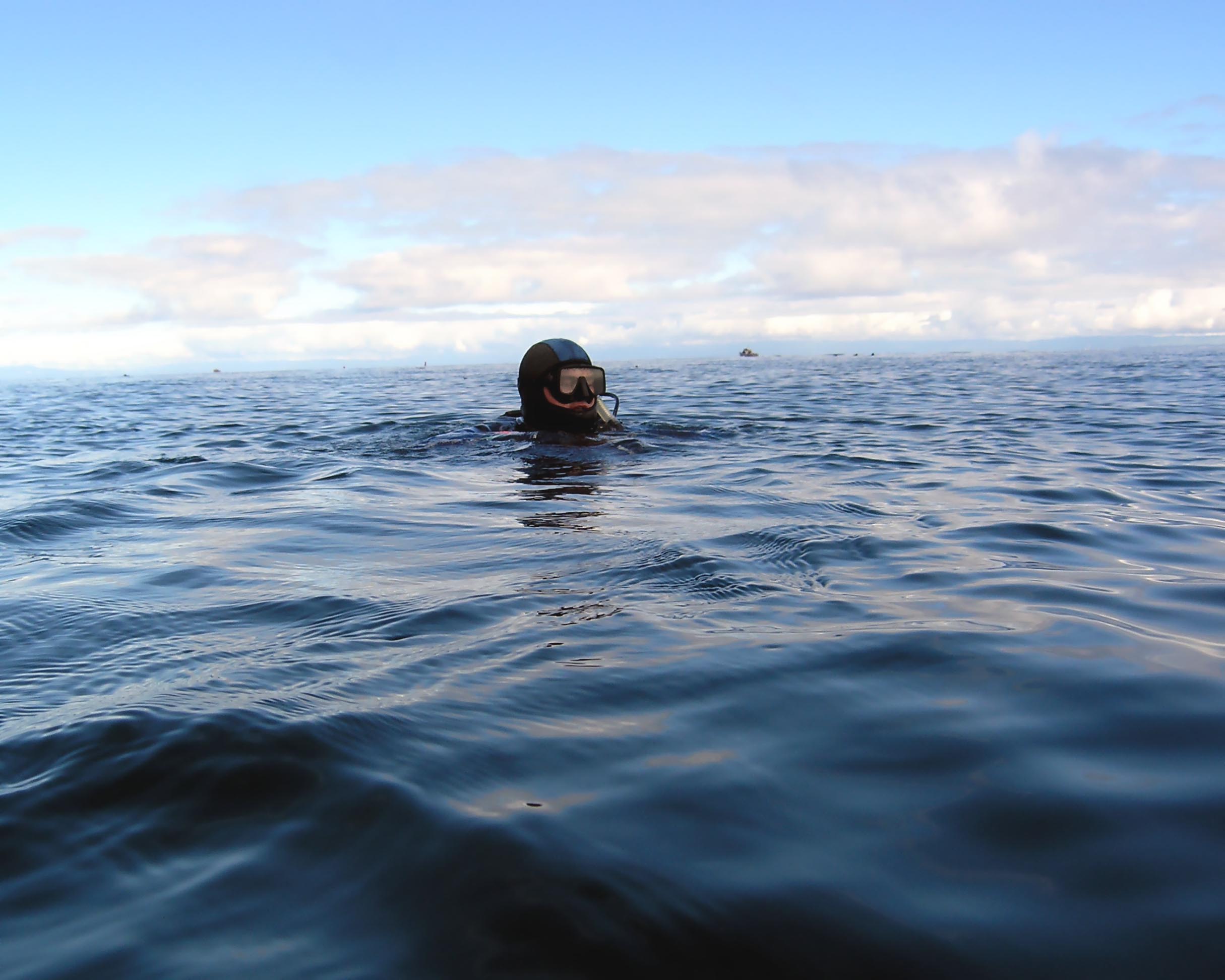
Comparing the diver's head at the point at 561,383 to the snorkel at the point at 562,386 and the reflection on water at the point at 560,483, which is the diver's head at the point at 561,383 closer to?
the snorkel at the point at 562,386

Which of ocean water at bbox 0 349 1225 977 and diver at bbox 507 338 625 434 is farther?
diver at bbox 507 338 625 434

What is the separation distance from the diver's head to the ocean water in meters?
4.32

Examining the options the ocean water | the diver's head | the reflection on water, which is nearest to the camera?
the ocean water

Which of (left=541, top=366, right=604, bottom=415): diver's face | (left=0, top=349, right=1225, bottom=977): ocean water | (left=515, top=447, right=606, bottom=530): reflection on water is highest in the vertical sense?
(left=541, top=366, right=604, bottom=415): diver's face

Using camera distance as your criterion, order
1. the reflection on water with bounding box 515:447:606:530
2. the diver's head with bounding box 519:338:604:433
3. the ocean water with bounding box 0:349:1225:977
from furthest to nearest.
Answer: the diver's head with bounding box 519:338:604:433, the reflection on water with bounding box 515:447:606:530, the ocean water with bounding box 0:349:1225:977

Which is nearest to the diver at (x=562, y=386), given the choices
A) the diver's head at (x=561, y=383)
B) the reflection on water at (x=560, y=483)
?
the diver's head at (x=561, y=383)

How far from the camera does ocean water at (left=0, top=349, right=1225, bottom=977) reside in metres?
1.64

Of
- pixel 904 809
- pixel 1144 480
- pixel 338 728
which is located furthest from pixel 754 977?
pixel 1144 480

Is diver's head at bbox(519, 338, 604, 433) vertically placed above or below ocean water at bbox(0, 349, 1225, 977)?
above

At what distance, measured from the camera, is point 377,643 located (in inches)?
132

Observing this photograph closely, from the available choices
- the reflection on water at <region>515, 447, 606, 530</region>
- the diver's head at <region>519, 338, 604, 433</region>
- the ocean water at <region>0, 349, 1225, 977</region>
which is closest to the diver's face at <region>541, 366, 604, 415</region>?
the diver's head at <region>519, 338, 604, 433</region>

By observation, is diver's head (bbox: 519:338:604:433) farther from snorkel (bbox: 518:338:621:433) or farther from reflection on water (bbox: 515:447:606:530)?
reflection on water (bbox: 515:447:606:530)

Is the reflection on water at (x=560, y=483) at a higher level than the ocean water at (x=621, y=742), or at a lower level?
lower

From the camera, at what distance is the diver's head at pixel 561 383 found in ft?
34.4
